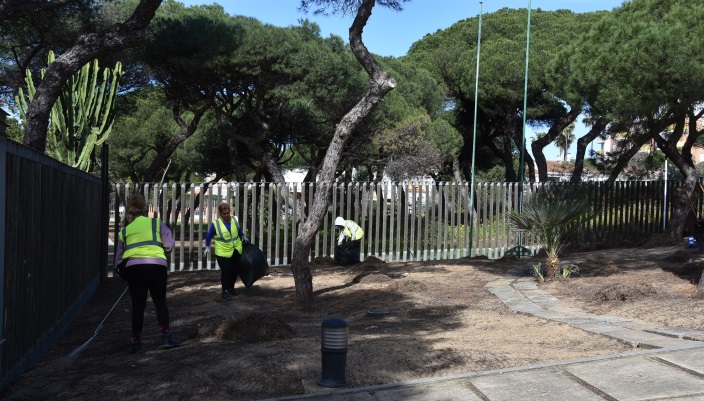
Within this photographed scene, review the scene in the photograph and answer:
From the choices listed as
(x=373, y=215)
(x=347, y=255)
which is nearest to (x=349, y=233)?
(x=347, y=255)

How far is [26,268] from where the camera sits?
20.7 feet

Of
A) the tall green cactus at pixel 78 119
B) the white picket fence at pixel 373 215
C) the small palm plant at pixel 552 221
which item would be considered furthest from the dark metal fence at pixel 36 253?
the small palm plant at pixel 552 221

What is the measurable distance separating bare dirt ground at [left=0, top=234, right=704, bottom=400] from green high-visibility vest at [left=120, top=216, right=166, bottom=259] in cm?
99

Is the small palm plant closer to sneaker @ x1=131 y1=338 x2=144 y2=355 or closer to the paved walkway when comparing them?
the paved walkway

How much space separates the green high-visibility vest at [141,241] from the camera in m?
7.34

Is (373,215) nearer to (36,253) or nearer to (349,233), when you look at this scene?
(349,233)

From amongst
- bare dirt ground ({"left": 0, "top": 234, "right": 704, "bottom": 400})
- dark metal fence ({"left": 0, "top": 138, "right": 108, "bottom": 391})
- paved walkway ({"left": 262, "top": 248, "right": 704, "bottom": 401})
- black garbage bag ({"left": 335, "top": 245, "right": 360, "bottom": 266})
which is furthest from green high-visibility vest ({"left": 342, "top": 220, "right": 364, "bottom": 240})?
paved walkway ({"left": 262, "top": 248, "right": 704, "bottom": 401})

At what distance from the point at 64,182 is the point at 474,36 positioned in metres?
32.3

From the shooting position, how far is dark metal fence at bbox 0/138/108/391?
5695 millimetres

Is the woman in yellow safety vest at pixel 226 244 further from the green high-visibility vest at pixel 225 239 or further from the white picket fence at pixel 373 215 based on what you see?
the white picket fence at pixel 373 215

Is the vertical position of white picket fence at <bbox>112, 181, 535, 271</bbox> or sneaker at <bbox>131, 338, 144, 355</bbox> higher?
white picket fence at <bbox>112, 181, 535, 271</bbox>

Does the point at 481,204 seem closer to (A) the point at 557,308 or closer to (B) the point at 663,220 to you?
(B) the point at 663,220

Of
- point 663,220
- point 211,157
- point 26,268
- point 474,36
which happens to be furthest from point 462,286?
point 474,36

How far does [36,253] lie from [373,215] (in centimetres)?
1146
